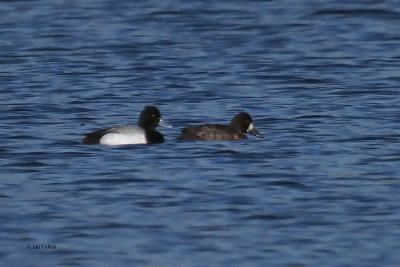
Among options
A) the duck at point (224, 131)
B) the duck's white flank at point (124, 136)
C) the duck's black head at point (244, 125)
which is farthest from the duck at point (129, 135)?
the duck's black head at point (244, 125)

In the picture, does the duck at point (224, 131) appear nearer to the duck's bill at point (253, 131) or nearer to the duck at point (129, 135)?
the duck's bill at point (253, 131)

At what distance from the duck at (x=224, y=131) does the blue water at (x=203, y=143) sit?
4.1 inches

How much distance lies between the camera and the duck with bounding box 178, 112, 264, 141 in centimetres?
1438

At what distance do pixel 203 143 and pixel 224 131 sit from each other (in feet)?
0.84

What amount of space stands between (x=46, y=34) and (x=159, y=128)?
→ 8.05 metres

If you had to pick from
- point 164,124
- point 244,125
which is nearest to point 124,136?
point 164,124

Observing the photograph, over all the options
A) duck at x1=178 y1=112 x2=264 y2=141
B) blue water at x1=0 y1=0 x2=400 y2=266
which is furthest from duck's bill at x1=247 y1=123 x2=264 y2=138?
blue water at x1=0 y1=0 x2=400 y2=266

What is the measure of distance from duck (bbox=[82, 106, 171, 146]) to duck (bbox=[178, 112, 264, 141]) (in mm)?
320

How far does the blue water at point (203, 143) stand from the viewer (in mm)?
10336

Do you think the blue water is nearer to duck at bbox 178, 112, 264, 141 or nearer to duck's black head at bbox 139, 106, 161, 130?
duck at bbox 178, 112, 264, 141

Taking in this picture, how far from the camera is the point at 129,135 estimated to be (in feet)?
47.0

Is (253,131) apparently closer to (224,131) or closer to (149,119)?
(224,131)

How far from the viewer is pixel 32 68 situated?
2016 cm

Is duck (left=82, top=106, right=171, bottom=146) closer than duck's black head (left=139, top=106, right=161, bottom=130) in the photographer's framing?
Yes
